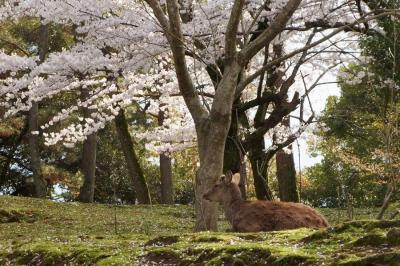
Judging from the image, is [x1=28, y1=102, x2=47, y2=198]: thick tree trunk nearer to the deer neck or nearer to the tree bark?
the tree bark

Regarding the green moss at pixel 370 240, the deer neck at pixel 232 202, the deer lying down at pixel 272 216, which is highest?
the deer neck at pixel 232 202

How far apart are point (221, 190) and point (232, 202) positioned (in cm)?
30

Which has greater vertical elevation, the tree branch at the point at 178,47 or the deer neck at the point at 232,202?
the tree branch at the point at 178,47

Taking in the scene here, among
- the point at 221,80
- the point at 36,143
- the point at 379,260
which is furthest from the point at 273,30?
the point at 36,143

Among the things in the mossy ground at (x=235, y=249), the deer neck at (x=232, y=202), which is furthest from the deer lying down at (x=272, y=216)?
the mossy ground at (x=235, y=249)

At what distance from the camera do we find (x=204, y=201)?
9672 mm

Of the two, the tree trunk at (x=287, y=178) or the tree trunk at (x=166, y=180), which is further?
the tree trunk at (x=166, y=180)

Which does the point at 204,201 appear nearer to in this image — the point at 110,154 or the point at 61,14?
the point at 61,14

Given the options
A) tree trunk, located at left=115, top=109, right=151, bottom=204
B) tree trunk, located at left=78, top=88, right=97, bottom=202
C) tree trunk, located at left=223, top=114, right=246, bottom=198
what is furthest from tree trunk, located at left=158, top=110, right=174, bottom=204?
tree trunk, located at left=223, top=114, right=246, bottom=198

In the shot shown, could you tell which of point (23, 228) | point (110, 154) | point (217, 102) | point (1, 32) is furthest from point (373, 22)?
point (110, 154)

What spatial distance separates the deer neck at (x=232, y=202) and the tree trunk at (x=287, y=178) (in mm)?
8561

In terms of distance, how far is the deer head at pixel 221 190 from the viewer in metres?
9.39

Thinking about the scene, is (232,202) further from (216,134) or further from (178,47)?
(178,47)

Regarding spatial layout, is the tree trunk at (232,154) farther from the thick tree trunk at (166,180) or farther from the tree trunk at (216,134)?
the thick tree trunk at (166,180)
